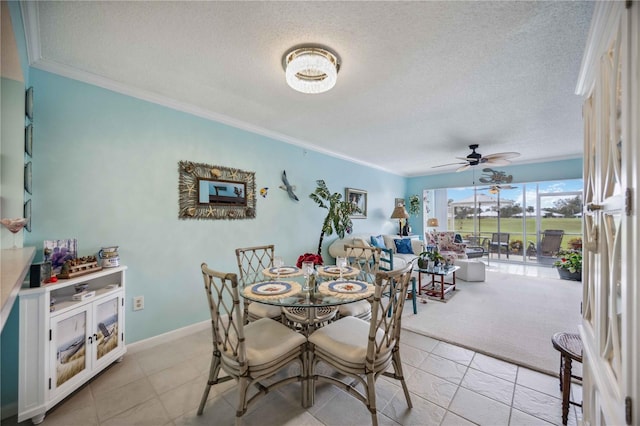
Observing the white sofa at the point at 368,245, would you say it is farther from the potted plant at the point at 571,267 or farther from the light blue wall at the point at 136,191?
the potted plant at the point at 571,267

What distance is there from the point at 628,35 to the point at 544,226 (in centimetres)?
745

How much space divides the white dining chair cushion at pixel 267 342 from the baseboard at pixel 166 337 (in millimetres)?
1304

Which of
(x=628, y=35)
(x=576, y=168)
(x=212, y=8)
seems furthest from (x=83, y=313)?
(x=576, y=168)

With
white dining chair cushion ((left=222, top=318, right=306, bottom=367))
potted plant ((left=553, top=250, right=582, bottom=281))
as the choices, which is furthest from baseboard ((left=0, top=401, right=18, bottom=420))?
potted plant ((left=553, top=250, right=582, bottom=281))

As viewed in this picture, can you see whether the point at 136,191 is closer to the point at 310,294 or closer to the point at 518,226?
the point at 310,294

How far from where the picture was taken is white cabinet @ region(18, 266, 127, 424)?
1.50 m

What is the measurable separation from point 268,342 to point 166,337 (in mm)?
1559

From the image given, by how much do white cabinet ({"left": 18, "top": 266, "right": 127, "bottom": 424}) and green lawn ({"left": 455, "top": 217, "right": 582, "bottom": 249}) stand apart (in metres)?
8.13

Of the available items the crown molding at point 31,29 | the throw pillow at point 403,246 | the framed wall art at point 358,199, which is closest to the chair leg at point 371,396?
the crown molding at point 31,29

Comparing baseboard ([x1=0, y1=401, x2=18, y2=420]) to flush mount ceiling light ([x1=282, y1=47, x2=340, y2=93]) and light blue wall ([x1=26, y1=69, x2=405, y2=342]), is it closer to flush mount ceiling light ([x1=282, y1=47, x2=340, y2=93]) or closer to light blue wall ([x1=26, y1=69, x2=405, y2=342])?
light blue wall ([x1=26, y1=69, x2=405, y2=342])

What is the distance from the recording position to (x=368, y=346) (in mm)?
1441

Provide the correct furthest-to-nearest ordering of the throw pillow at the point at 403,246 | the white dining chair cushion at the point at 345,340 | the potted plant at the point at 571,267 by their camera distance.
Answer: the throw pillow at the point at 403,246, the potted plant at the point at 571,267, the white dining chair cushion at the point at 345,340

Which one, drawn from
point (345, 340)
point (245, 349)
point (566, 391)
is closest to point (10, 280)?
point (245, 349)

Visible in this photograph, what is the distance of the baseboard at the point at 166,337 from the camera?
2289mm
